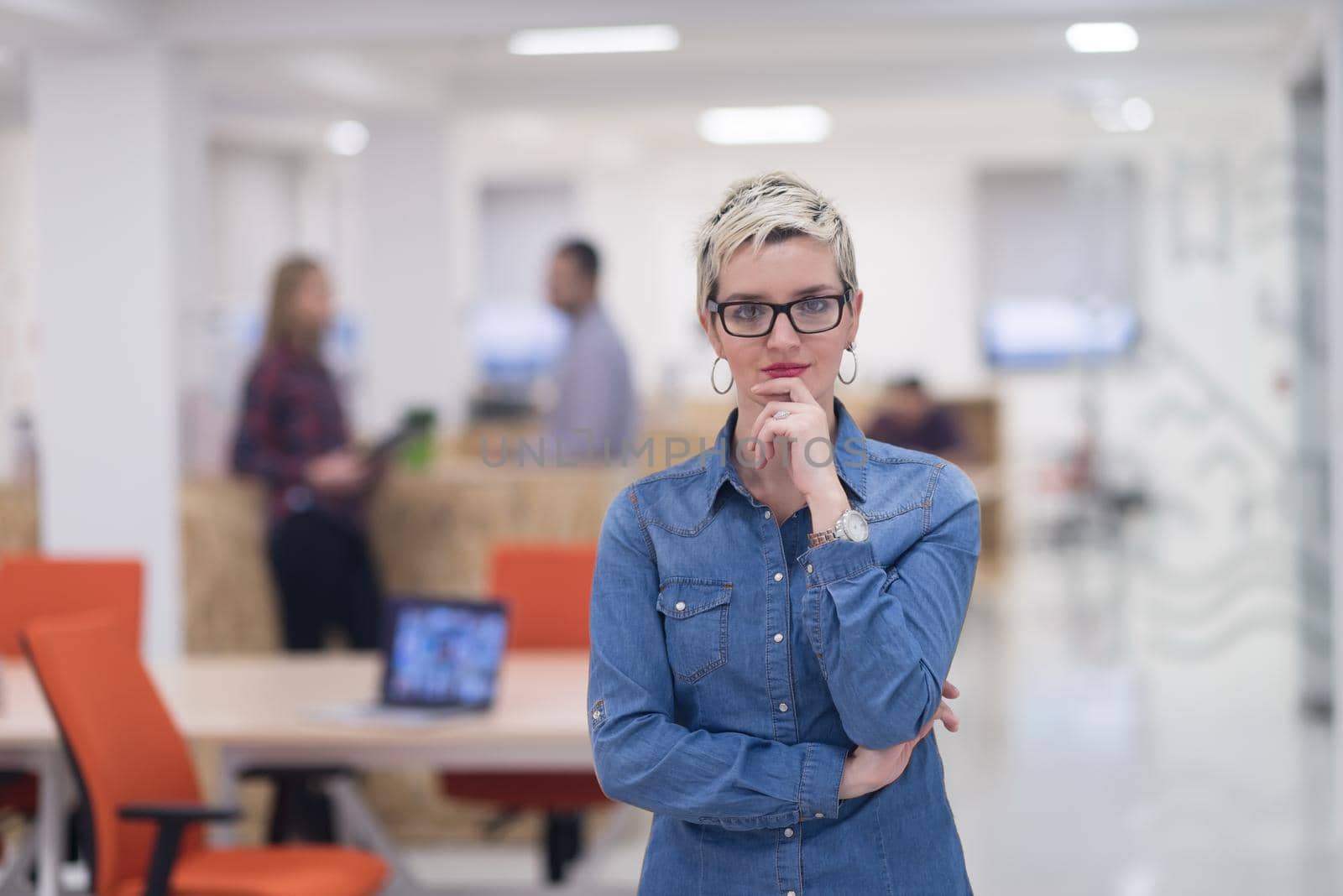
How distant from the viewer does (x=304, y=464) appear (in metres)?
4.93

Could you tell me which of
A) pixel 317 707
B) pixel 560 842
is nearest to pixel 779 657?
pixel 317 707

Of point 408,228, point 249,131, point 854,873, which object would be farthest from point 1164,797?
point 249,131

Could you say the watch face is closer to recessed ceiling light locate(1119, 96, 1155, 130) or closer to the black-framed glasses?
the black-framed glasses

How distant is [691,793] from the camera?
154cm

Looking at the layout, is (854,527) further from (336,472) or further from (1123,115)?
(1123,115)

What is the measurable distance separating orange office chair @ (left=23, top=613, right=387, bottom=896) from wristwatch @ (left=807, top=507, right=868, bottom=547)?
5.33 feet

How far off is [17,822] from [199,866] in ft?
4.57

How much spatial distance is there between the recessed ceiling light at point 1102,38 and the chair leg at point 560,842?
470 centimetres

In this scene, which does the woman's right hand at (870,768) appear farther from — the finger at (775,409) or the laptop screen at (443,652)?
the laptop screen at (443,652)

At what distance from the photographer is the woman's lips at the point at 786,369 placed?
1547mm

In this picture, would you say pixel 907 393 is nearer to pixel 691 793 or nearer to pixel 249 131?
pixel 249 131

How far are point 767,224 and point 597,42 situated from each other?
608 cm

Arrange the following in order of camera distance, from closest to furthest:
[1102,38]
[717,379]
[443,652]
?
[717,379] → [443,652] → [1102,38]

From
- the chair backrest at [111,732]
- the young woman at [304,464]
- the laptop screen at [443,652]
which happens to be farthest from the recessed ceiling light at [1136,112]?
the chair backrest at [111,732]
